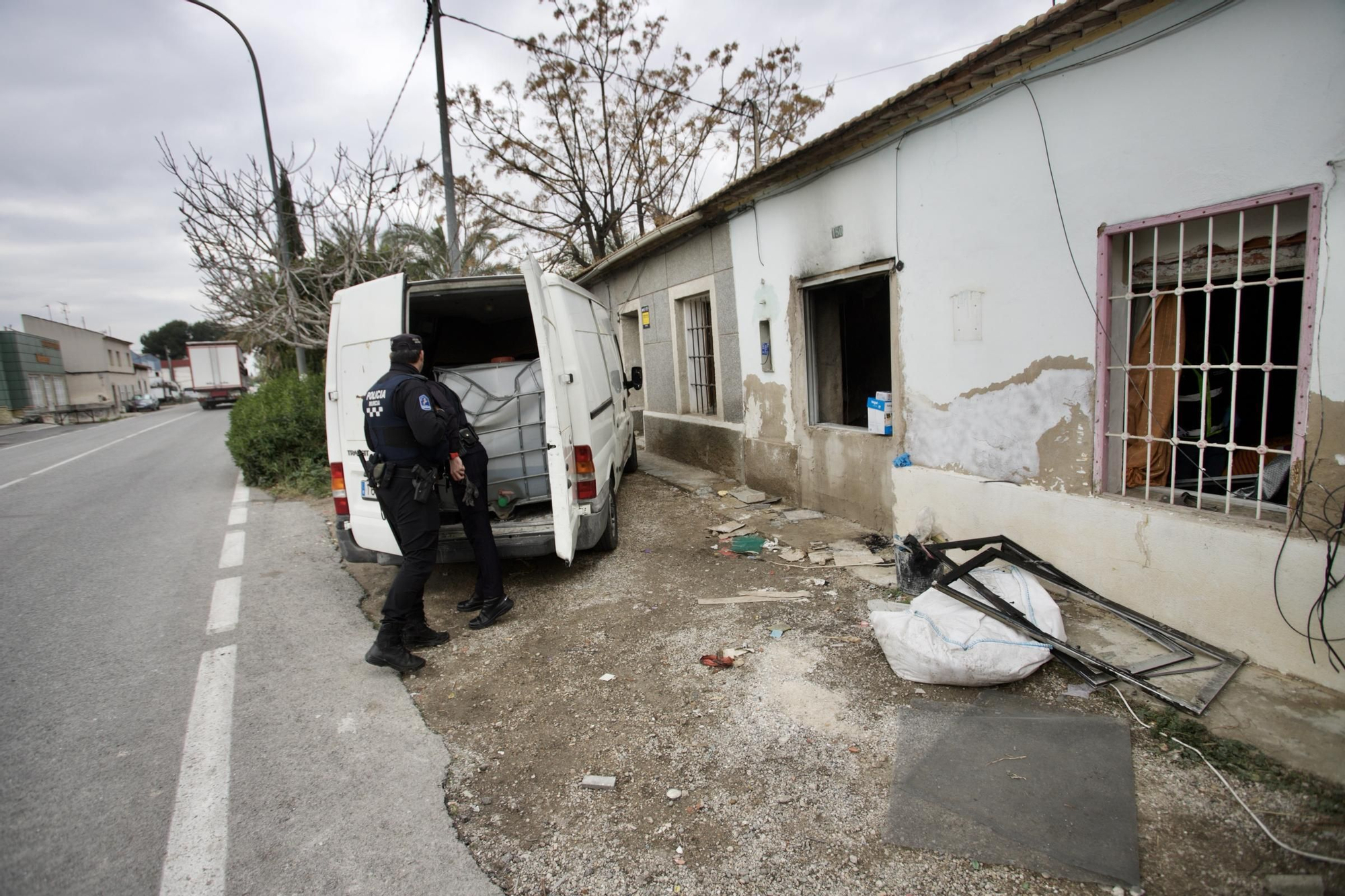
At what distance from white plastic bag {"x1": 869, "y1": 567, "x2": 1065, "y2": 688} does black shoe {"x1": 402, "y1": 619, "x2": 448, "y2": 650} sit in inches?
97.1

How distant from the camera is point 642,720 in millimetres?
3031

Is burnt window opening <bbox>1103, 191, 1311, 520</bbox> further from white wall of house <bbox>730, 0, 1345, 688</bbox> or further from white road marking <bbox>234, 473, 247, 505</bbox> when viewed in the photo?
white road marking <bbox>234, 473, 247, 505</bbox>

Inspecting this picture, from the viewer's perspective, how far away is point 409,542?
3.67 meters

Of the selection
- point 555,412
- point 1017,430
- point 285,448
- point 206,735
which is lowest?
point 206,735

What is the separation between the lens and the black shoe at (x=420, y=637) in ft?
12.6

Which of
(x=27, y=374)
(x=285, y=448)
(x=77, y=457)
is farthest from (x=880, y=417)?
(x=27, y=374)

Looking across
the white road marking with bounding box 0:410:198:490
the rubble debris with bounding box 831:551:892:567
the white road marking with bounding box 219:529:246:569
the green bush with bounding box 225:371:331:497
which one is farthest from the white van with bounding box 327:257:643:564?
the white road marking with bounding box 0:410:198:490

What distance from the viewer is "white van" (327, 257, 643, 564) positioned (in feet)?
13.7

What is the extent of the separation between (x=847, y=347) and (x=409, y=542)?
524cm

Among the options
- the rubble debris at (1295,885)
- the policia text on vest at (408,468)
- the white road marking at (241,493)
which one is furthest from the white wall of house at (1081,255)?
Answer: the white road marking at (241,493)

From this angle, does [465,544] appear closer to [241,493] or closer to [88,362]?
[241,493]

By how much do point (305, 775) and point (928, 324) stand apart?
453 cm

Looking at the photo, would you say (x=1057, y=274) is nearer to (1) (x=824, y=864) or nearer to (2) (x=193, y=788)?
(1) (x=824, y=864)

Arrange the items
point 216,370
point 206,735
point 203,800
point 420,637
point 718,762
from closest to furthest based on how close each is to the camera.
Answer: point 203,800, point 718,762, point 206,735, point 420,637, point 216,370
